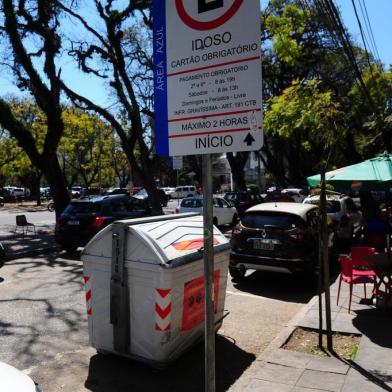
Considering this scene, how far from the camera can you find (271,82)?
2836 cm

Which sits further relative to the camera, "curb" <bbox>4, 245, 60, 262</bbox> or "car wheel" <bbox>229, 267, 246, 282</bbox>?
"curb" <bbox>4, 245, 60, 262</bbox>

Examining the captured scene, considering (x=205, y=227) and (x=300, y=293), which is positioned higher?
(x=205, y=227)

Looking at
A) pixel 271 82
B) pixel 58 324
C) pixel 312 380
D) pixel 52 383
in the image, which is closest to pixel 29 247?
pixel 58 324

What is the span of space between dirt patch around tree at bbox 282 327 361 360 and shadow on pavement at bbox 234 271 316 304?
7.27 feet

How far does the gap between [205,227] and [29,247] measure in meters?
12.8

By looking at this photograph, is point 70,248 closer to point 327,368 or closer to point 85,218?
point 85,218

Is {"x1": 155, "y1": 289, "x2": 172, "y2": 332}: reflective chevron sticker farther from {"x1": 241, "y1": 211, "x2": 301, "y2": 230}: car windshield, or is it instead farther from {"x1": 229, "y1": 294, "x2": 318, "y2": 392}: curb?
{"x1": 241, "y1": 211, "x2": 301, "y2": 230}: car windshield

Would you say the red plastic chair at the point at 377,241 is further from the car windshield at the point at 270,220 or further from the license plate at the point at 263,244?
the license plate at the point at 263,244

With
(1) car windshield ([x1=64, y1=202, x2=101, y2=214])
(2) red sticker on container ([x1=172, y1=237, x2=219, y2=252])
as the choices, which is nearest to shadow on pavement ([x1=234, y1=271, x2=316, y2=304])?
(2) red sticker on container ([x1=172, y1=237, x2=219, y2=252])

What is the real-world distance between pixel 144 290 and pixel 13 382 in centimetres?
209

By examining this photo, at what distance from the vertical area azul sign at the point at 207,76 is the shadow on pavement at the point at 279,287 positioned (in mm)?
6276

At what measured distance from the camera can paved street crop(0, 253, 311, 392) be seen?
480 centimetres

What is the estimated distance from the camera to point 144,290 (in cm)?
480

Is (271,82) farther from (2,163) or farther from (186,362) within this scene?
(2,163)
